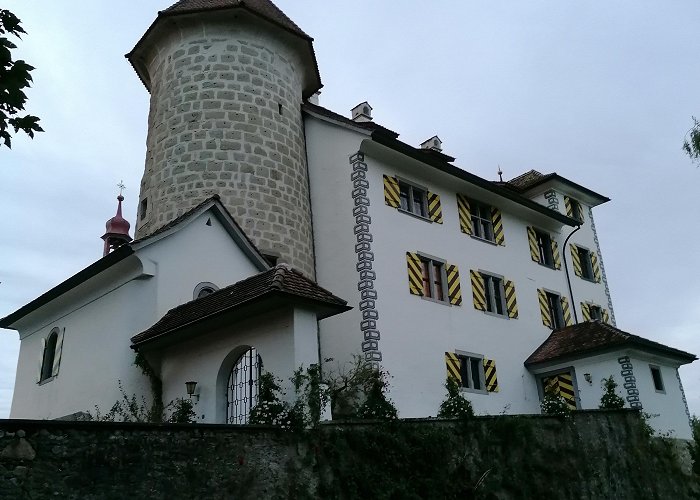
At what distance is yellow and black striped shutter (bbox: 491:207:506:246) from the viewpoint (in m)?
23.5

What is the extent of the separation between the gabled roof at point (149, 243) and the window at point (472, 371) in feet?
23.3

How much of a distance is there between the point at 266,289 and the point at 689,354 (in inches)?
677

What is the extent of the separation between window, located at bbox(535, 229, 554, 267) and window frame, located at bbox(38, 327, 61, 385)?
16464mm

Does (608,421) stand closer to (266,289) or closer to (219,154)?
(266,289)

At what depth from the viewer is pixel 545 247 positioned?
86.2 ft

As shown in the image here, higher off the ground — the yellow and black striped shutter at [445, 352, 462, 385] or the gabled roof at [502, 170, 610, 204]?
the gabled roof at [502, 170, 610, 204]

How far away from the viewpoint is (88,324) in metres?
14.8

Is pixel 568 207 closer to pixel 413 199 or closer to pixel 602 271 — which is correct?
pixel 602 271

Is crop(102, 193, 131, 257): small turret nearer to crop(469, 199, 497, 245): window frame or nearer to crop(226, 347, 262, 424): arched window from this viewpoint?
crop(469, 199, 497, 245): window frame

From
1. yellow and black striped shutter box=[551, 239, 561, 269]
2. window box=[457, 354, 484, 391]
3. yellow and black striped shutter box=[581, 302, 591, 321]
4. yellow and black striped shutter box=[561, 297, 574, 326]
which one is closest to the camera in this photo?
window box=[457, 354, 484, 391]

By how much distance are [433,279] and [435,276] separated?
22 cm

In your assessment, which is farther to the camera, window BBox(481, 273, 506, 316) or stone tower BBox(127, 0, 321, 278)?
window BBox(481, 273, 506, 316)

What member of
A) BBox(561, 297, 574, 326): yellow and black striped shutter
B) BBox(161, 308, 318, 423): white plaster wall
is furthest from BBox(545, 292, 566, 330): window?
BBox(161, 308, 318, 423): white plaster wall

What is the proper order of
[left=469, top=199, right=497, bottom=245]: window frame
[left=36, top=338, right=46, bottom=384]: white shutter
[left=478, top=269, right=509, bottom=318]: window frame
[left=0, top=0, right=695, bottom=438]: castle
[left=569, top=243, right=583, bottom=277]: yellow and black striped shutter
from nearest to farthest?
[left=0, top=0, right=695, bottom=438]: castle → [left=36, top=338, right=46, bottom=384]: white shutter → [left=478, top=269, right=509, bottom=318]: window frame → [left=469, top=199, right=497, bottom=245]: window frame → [left=569, top=243, right=583, bottom=277]: yellow and black striped shutter
